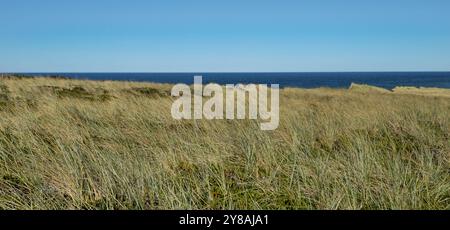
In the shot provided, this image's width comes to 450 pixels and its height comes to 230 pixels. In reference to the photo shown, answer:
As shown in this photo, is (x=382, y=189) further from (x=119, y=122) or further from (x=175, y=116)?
(x=175, y=116)

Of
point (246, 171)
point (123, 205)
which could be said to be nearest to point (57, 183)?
point (123, 205)

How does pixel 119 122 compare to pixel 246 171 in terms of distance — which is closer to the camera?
pixel 246 171

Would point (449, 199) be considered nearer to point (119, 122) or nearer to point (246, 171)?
point (246, 171)

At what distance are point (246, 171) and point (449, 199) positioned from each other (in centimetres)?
198

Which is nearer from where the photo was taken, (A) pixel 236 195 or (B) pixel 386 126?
(A) pixel 236 195

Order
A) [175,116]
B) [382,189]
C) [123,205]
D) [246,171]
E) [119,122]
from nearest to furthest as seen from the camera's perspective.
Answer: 1. [123,205]
2. [382,189]
3. [246,171]
4. [119,122]
5. [175,116]

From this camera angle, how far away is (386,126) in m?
8.05

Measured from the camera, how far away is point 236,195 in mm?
4109
